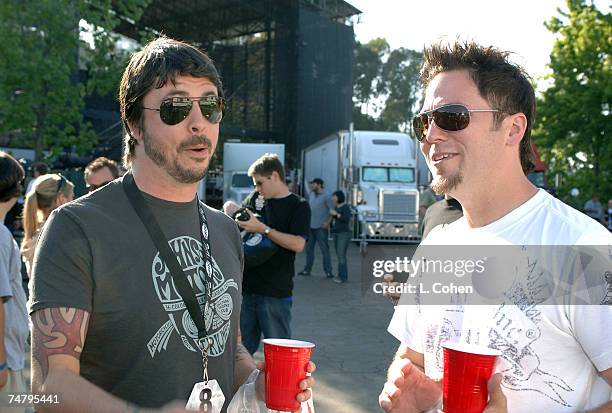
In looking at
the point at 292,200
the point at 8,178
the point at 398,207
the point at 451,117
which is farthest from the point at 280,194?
the point at 398,207

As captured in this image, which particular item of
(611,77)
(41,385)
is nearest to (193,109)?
(41,385)

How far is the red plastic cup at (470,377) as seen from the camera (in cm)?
166

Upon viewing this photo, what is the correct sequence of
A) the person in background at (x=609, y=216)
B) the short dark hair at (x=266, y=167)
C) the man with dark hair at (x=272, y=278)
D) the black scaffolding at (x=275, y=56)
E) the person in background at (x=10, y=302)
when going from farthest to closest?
the black scaffolding at (x=275, y=56)
the person in background at (x=609, y=216)
the short dark hair at (x=266, y=167)
the man with dark hair at (x=272, y=278)
the person in background at (x=10, y=302)

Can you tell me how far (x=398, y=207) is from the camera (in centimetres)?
2027

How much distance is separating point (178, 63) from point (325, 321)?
6.95 m

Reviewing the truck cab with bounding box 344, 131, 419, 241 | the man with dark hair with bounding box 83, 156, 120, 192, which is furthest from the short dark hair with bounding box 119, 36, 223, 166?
the truck cab with bounding box 344, 131, 419, 241

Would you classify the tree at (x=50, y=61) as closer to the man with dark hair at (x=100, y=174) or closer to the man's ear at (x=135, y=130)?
the man with dark hair at (x=100, y=174)

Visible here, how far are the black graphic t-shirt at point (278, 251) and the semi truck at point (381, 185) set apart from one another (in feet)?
45.3

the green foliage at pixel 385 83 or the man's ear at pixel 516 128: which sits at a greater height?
the green foliage at pixel 385 83

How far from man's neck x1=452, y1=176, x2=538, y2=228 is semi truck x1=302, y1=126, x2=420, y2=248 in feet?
56.4

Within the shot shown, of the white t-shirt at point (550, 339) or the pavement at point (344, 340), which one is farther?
the pavement at point (344, 340)

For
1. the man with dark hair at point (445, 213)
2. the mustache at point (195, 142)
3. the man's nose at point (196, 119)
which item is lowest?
the man with dark hair at point (445, 213)

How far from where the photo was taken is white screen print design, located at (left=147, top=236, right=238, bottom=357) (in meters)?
2.03

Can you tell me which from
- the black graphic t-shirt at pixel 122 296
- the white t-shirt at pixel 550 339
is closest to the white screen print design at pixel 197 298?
the black graphic t-shirt at pixel 122 296
